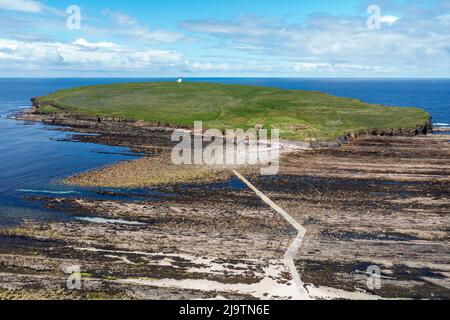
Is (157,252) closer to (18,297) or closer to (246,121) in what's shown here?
(18,297)

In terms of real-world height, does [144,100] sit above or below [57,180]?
above

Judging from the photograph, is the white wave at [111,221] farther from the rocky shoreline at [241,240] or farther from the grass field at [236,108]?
the grass field at [236,108]

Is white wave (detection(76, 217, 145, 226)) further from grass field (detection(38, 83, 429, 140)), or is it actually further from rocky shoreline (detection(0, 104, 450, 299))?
grass field (detection(38, 83, 429, 140))

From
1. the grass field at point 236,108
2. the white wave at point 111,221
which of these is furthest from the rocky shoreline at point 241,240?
the grass field at point 236,108

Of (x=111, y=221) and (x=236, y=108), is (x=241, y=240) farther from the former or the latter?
(x=236, y=108)

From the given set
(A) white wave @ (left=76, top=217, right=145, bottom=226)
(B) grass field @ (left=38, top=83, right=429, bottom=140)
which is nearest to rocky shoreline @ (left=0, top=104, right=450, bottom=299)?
(A) white wave @ (left=76, top=217, right=145, bottom=226)

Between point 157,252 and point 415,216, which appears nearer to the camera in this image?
point 157,252

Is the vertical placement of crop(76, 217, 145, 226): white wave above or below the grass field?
below
